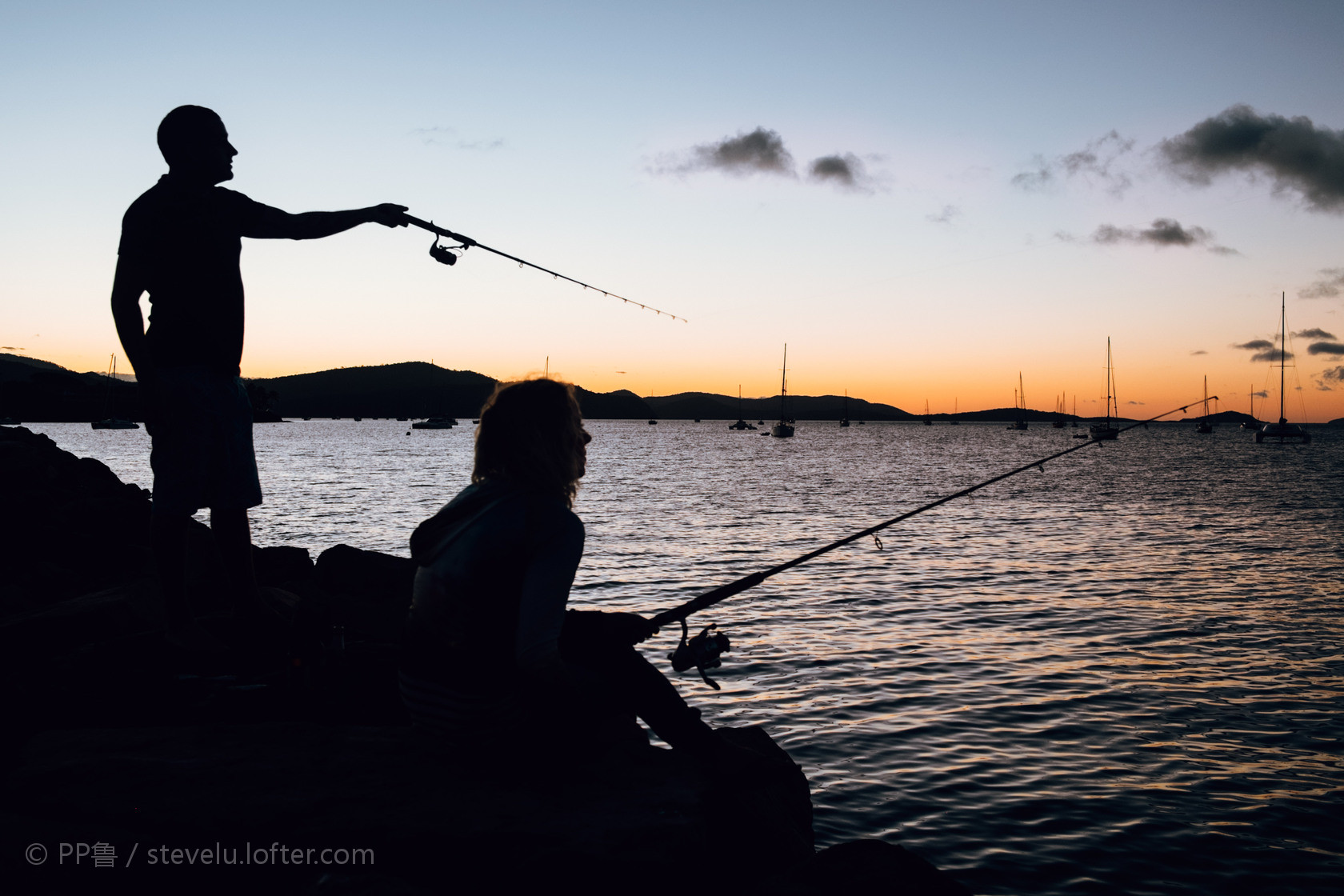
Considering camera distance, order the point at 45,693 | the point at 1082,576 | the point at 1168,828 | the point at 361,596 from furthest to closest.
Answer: the point at 1082,576 → the point at 361,596 → the point at 1168,828 → the point at 45,693

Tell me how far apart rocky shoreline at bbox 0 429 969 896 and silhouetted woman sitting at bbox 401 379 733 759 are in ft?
0.69

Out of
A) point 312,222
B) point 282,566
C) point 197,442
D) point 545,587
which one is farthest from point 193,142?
point 282,566

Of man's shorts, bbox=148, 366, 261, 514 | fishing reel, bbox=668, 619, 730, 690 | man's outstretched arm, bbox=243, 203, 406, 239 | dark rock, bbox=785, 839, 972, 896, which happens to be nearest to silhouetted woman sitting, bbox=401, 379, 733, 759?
dark rock, bbox=785, 839, 972, 896

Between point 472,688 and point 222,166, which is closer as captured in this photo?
point 472,688

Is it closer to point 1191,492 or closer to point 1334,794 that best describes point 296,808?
point 1334,794

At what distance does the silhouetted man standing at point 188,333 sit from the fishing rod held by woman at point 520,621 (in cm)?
186

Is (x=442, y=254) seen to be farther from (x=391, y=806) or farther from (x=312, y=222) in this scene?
(x=391, y=806)

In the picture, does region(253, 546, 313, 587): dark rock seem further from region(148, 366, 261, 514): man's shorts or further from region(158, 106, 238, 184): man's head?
region(158, 106, 238, 184): man's head

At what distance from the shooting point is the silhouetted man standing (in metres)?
4.35

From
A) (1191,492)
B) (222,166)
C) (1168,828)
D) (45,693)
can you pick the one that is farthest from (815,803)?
(1191,492)

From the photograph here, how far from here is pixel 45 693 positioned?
4.34m

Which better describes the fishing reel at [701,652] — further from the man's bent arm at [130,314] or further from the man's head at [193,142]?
the man's head at [193,142]

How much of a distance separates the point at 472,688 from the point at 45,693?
9.20 feet

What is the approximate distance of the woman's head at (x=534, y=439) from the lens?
3.14 meters
